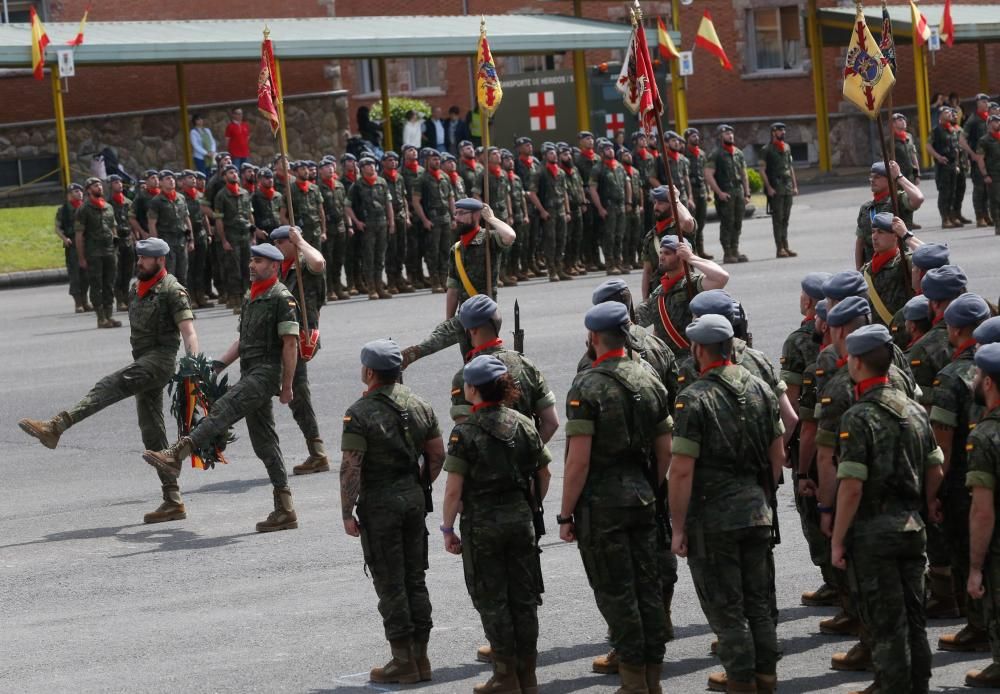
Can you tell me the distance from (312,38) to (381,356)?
83.8 feet

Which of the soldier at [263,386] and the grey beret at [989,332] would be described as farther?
the soldier at [263,386]

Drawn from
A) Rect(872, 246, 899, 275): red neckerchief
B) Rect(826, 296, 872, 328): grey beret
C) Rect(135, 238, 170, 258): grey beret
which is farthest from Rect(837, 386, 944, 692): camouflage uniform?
Rect(135, 238, 170, 258): grey beret

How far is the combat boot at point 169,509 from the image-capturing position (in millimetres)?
12570

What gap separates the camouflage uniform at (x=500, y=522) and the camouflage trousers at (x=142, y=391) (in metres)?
5.08

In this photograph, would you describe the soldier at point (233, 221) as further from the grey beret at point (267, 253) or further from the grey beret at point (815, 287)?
the grey beret at point (815, 287)

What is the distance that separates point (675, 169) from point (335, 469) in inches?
545

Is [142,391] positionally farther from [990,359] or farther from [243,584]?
[990,359]

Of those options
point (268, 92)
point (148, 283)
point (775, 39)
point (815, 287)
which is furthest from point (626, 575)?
point (775, 39)

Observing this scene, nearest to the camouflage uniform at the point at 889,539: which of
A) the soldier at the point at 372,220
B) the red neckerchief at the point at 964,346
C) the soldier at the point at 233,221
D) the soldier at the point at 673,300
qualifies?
the red neckerchief at the point at 964,346

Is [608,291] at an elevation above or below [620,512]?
above

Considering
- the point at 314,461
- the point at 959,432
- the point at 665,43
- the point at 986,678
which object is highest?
the point at 665,43

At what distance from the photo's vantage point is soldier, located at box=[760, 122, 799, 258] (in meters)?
26.4

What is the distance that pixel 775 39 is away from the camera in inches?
1858

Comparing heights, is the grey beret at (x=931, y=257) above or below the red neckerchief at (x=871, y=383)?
above
